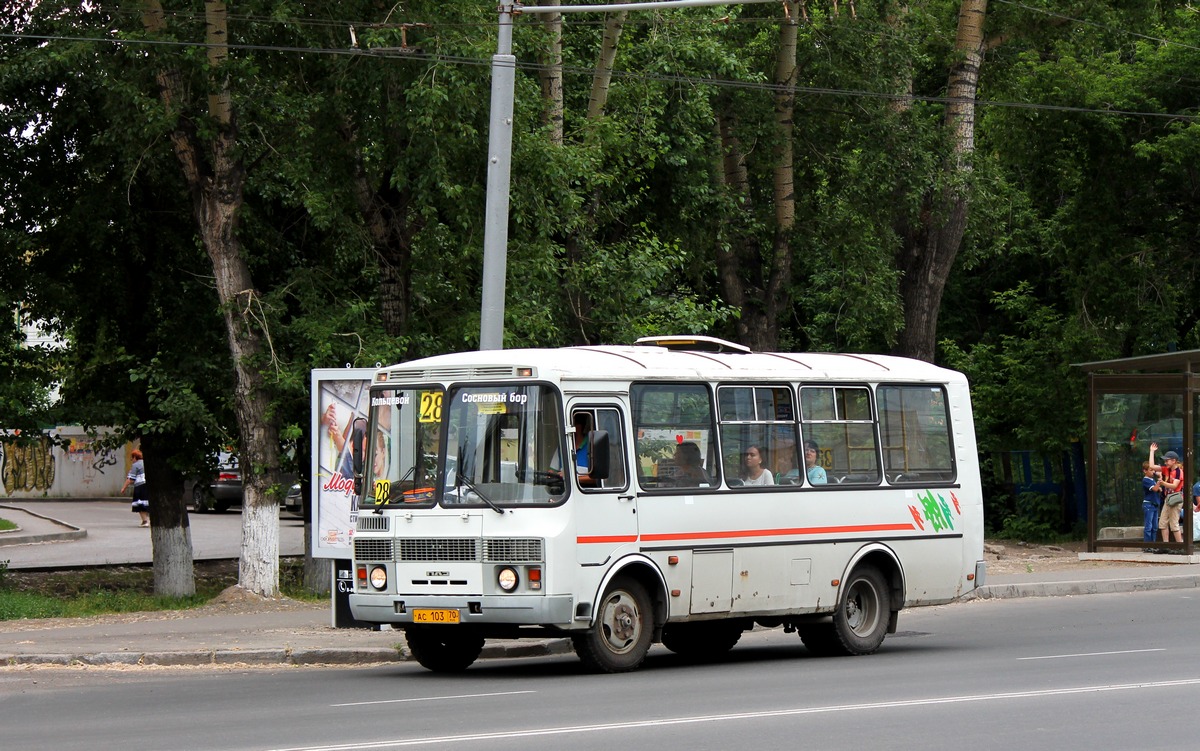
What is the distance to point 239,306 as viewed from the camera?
2223 centimetres

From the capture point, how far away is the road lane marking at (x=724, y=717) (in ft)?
31.4

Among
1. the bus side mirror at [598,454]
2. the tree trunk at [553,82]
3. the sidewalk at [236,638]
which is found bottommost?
the sidewalk at [236,638]

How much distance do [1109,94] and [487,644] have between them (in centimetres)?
2092

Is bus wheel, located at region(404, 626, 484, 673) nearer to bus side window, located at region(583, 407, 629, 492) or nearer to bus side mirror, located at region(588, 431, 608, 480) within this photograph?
bus side window, located at region(583, 407, 629, 492)

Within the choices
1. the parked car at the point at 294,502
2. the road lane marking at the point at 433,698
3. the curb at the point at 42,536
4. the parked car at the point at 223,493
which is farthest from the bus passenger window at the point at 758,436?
the parked car at the point at 223,493

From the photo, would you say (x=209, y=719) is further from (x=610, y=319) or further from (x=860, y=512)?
(x=610, y=319)

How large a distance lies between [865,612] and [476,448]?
15.5ft

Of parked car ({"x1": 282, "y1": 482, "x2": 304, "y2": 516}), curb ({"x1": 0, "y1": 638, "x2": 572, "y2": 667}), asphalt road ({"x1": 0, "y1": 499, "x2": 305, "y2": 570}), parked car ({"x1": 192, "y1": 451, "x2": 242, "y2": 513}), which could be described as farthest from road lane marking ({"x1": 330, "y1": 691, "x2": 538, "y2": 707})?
parked car ({"x1": 192, "y1": 451, "x2": 242, "y2": 513})

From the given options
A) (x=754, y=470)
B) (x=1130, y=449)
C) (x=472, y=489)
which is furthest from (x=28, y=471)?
(x=472, y=489)

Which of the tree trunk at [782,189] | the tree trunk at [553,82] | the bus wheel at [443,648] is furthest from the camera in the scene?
the tree trunk at [782,189]

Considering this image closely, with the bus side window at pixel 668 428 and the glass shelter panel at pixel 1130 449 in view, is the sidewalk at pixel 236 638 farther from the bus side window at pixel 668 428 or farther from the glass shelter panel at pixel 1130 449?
the glass shelter panel at pixel 1130 449

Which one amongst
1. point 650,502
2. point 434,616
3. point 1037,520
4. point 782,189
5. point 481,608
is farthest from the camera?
point 1037,520

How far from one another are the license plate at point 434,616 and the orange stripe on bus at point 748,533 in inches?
48.3

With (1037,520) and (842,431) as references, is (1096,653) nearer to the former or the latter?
(842,431)
